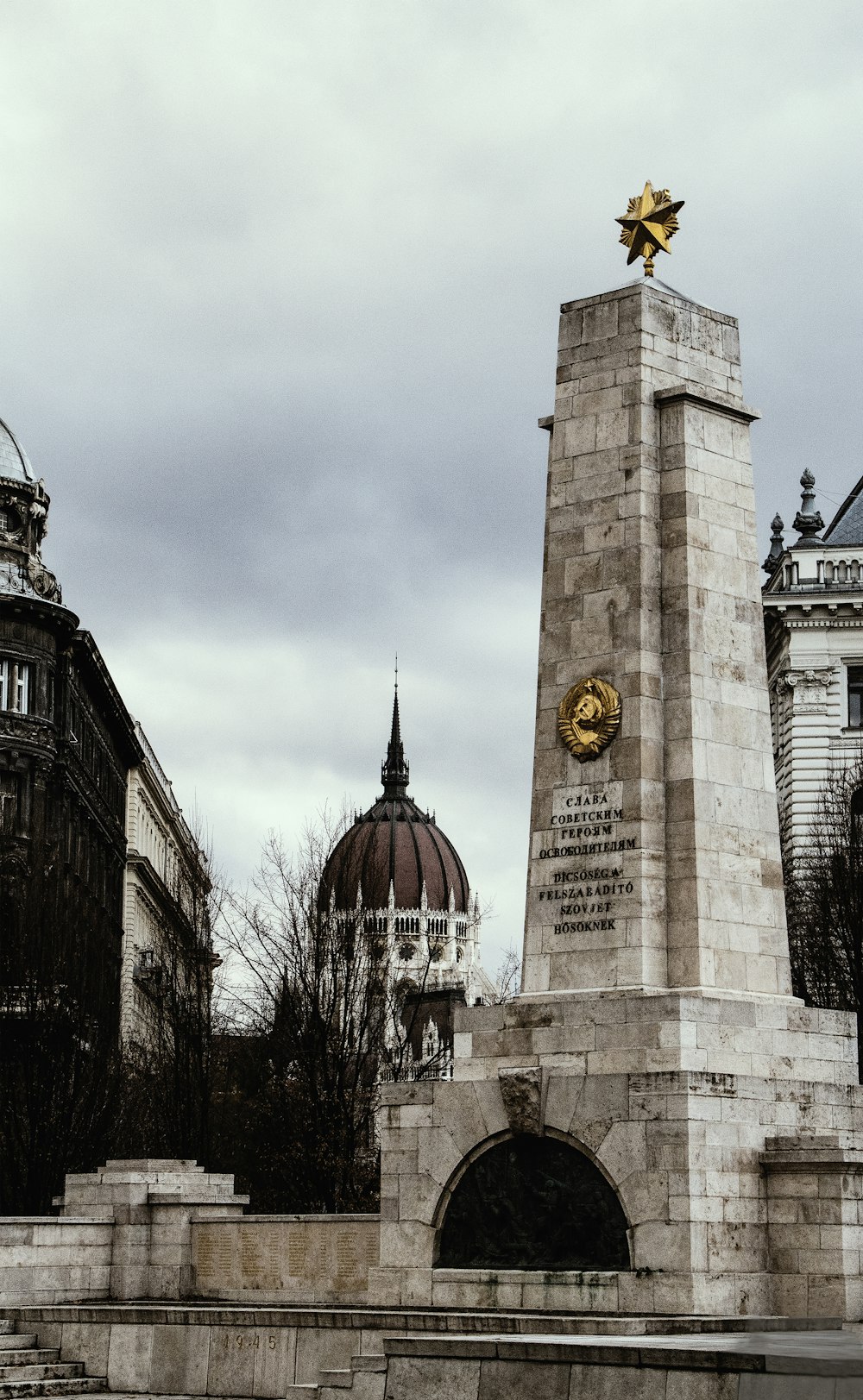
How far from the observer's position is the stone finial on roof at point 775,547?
72.3m

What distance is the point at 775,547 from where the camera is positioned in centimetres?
7569

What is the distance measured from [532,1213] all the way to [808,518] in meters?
49.1

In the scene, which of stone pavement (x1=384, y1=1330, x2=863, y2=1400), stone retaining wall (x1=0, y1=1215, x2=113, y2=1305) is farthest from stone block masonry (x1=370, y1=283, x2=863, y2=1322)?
stone retaining wall (x1=0, y1=1215, x2=113, y2=1305)

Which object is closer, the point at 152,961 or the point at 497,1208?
the point at 497,1208

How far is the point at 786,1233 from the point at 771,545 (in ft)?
177

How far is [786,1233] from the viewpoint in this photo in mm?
24031

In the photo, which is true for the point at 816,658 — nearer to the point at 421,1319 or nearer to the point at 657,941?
the point at 657,941

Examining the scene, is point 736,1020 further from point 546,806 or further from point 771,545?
point 771,545

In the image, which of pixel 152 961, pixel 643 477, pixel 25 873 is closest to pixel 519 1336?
pixel 643 477

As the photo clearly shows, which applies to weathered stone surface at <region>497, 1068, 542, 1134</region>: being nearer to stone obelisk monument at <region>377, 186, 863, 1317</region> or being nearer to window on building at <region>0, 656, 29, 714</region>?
stone obelisk monument at <region>377, 186, 863, 1317</region>

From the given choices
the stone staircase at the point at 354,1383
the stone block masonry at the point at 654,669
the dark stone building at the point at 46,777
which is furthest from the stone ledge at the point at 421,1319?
the dark stone building at the point at 46,777

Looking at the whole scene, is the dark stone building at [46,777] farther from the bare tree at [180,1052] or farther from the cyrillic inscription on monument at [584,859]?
the cyrillic inscription on monument at [584,859]

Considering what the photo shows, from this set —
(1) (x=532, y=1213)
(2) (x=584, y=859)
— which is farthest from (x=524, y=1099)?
(2) (x=584, y=859)

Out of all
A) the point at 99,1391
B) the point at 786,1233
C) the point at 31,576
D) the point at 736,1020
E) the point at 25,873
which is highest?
the point at 31,576
